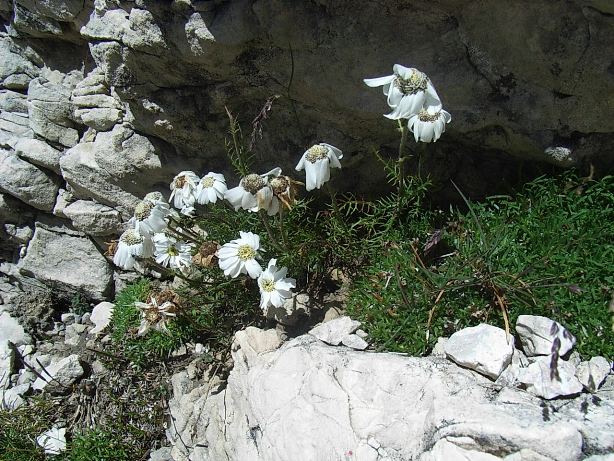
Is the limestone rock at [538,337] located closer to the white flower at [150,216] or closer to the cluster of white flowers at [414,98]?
the cluster of white flowers at [414,98]

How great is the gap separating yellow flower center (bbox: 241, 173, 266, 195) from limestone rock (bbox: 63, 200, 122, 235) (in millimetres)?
2235

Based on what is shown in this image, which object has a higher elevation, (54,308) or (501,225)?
(501,225)

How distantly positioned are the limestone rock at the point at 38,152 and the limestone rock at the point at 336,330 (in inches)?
114

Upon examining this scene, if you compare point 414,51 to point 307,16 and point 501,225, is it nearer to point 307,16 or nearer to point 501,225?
point 307,16

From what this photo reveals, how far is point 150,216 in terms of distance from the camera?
3.50 metres

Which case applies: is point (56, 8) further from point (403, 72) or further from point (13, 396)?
point (13, 396)

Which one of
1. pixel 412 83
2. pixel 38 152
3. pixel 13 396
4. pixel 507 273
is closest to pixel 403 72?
pixel 412 83

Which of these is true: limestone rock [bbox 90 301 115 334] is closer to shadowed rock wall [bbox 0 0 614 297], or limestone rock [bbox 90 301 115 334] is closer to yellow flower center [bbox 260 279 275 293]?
shadowed rock wall [bbox 0 0 614 297]

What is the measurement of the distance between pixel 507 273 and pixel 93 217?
354cm

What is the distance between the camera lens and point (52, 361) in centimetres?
499

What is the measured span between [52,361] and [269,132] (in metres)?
2.92

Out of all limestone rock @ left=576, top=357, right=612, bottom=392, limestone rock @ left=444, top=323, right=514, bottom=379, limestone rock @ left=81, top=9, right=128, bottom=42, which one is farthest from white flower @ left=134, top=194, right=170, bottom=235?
limestone rock @ left=576, top=357, right=612, bottom=392

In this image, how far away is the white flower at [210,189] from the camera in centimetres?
360

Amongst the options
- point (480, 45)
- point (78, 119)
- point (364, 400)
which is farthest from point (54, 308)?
point (480, 45)
